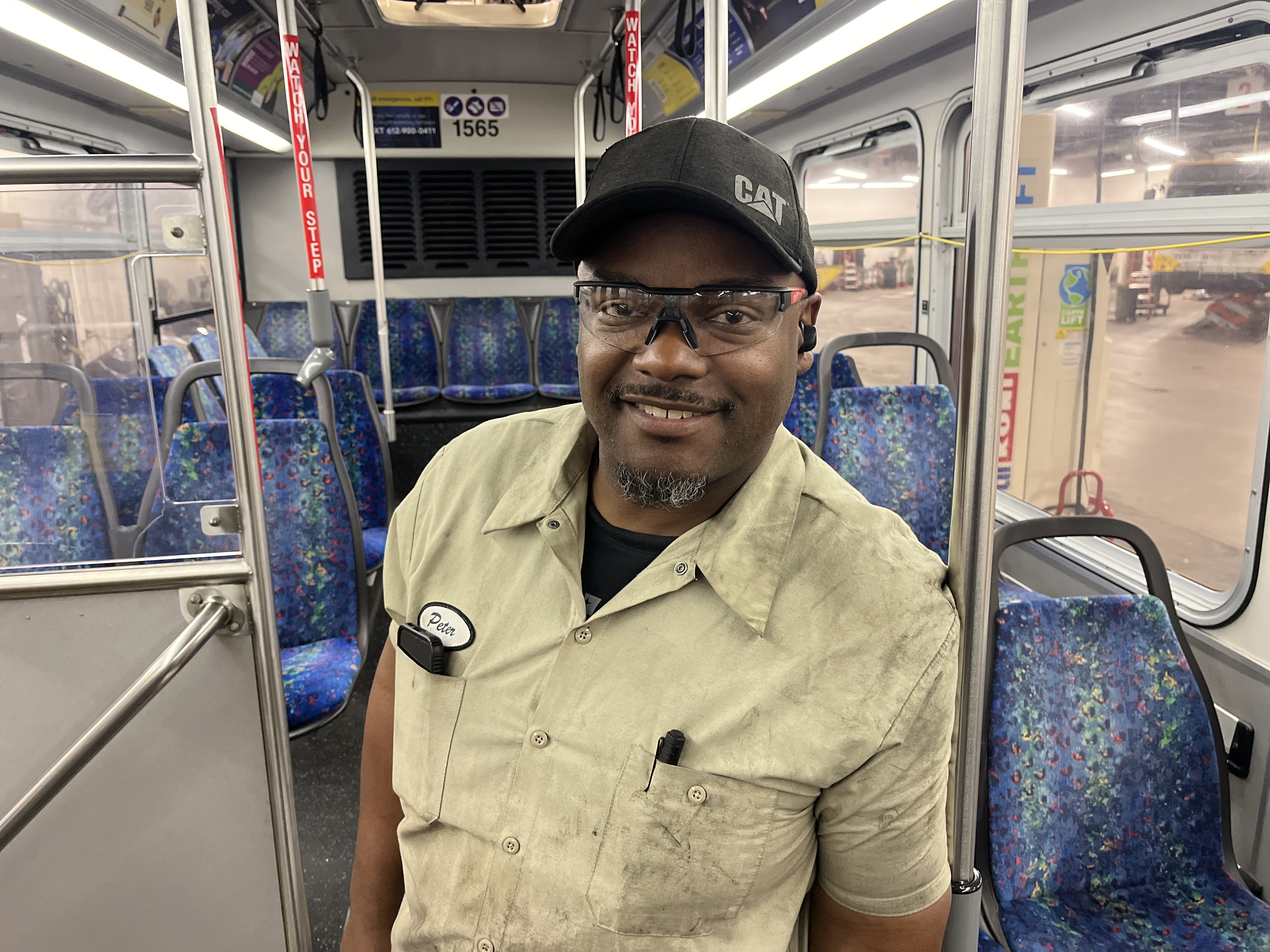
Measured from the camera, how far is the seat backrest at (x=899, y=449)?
11.2ft

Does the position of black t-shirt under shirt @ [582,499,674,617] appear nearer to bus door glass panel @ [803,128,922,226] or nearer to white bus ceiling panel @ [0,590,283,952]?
white bus ceiling panel @ [0,590,283,952]

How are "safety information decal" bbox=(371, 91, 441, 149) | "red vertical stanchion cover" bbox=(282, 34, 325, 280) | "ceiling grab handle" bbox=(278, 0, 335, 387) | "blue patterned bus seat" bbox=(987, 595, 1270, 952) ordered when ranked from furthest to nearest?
"safety information decal" bbox=(371, 91, 441, 149) < "red vertical stanchion cover" bbox=(282, 34, 325, 280) < "ceiling grab handle" bbox=(278, 0, 335, 387) < "blue patterned bus seat" bbox=(987, 595, 1270, 952)

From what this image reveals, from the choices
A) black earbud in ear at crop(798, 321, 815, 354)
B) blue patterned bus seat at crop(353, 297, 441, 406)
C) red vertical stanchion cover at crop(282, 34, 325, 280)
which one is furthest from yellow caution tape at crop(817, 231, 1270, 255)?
blue patterned bus seat at crop(353, 297, 441, 406)

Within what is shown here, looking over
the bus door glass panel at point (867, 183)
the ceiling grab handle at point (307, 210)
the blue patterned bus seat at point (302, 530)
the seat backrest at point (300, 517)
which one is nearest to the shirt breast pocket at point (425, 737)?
the blue patterned bus seat at point (302, 530)

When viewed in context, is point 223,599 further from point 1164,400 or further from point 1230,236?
point 1164,400

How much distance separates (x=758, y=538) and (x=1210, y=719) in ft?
4.89

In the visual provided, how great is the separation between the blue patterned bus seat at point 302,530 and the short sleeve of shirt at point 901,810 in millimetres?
1816

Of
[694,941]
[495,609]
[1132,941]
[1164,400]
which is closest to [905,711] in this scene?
[694,941]

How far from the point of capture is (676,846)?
3.23ft

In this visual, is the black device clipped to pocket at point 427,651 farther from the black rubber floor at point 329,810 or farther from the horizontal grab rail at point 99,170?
the black rubber floor at point 329,810

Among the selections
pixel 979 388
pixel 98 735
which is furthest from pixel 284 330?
pixel 979 388

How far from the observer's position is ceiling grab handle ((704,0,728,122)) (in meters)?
1.35

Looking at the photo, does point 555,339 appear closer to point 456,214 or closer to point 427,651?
point 456,214

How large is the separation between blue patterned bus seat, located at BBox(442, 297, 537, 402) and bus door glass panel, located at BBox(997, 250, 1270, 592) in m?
4.75
